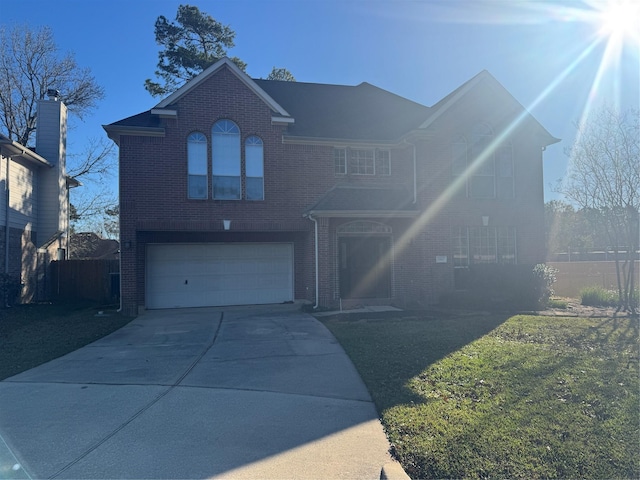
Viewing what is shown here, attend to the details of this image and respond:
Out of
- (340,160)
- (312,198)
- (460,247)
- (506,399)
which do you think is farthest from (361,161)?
(506,399)

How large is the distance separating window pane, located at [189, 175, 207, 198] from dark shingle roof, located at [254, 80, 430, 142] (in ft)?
11.8

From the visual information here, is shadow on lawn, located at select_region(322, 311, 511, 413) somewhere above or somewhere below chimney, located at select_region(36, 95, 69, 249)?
below

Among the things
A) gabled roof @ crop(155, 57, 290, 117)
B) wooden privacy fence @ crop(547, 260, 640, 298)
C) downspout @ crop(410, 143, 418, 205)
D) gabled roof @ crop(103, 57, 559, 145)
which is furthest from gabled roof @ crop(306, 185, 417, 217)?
wooden privacy fence @ crop(547, 260, 640, 298)

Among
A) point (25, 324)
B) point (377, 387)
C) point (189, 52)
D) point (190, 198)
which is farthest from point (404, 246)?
point (189, 52)

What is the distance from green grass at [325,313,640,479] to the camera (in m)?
3.85

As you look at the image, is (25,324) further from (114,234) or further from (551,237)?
(551,237)

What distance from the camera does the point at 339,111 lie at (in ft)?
57.3

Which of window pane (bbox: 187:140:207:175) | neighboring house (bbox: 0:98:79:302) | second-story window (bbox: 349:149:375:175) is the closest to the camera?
window pane (bbox: 187:140:207:175)

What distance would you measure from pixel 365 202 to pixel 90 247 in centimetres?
2392

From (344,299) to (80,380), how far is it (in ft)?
30.5

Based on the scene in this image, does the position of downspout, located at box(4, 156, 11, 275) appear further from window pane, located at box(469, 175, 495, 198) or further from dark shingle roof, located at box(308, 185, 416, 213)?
window pane, located at box(469, 175, 495, 198)

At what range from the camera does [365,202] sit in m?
14.7

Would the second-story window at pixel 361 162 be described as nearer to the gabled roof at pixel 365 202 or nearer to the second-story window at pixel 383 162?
the second-story window at pixel 383 162

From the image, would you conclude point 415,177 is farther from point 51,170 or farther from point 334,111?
point 51,170
